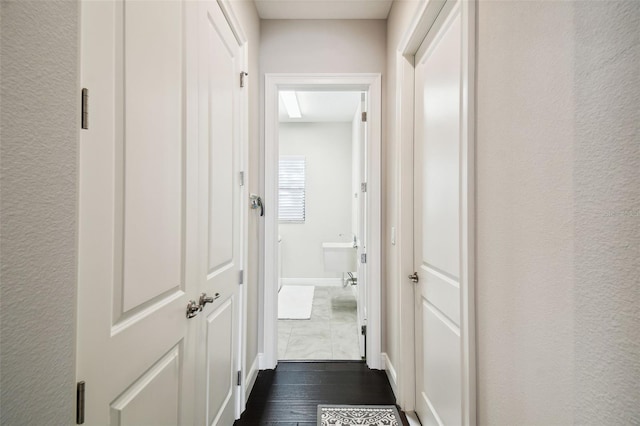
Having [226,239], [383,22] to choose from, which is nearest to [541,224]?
[226,239]

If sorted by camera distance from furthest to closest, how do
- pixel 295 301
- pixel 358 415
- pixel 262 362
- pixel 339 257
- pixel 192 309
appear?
pixel 339 257 → pixel 295 301 → pixel 262 362 → pixel 358 415 → pixel 192 309

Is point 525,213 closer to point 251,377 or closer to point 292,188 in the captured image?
point 251,377

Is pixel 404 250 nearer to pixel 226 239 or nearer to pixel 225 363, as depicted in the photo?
pixel 226 239

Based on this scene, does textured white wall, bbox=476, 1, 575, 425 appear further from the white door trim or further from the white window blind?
the white window blind

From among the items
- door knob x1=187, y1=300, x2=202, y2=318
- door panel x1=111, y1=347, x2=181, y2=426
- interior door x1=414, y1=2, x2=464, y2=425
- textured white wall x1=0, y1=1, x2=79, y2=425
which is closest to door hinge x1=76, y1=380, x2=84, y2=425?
textured white wall x1=0, y1=1, x2=79, y2=425

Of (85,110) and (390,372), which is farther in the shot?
(390,372)

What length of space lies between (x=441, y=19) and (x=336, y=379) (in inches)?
90.1

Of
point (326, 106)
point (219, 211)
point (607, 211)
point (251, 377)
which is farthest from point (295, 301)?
point (607, 211)

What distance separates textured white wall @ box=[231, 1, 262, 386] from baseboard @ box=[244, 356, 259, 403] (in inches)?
1.4

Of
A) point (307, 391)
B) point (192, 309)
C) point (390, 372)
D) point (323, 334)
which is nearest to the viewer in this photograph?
point (192, 309)

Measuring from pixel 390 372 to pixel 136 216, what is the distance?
204 centimetres

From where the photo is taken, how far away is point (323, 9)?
7.59 ft

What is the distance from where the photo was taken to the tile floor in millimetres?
2668

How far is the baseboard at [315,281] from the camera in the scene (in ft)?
17.3
